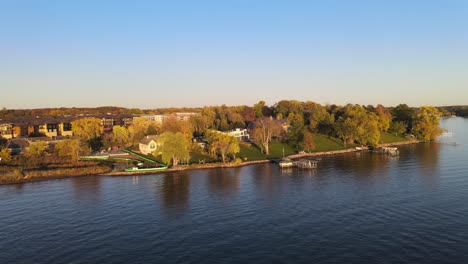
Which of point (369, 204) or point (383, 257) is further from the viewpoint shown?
point (369, 204)

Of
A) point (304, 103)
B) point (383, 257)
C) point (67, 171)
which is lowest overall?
point (383, 257)

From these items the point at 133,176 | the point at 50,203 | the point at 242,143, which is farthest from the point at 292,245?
the point at 242,143

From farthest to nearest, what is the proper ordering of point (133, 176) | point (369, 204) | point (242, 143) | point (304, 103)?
point (304, 103)
point (242, 143)
point (133, 176)
point (369, 204)

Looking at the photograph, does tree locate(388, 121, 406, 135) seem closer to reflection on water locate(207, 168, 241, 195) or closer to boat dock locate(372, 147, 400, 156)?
boat dock locate(372, 147, 400, 156)

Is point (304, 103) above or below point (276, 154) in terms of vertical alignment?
above

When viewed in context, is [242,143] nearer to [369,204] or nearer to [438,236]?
[369,204]
